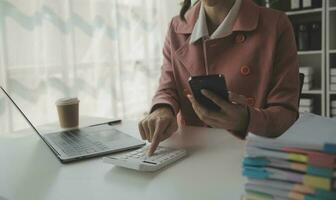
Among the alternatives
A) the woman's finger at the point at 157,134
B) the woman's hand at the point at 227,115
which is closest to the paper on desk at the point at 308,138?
the woman's hand at the point at 227,115

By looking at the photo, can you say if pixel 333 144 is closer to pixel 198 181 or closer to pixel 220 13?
pixel 198 181

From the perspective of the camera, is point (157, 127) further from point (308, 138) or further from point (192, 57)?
point (308, 138)

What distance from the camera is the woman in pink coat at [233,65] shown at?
84 centimetres

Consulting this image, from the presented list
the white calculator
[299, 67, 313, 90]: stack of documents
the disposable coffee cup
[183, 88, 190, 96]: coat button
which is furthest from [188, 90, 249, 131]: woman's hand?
[299, 67, 313, 90]: stack of documents

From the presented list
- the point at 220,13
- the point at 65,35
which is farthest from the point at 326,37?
the point at 65,35

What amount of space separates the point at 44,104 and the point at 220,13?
1.01 m

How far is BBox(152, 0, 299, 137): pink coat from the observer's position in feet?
3.17

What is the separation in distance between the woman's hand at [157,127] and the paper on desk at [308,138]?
1.40 feet

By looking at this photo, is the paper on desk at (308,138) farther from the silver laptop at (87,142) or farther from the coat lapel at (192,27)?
the coat lapel at (192,27)

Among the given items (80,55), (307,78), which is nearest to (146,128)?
(80,55)

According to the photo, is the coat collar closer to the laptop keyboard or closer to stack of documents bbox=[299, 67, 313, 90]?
the laptop keyboard

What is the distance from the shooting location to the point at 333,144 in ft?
1.22

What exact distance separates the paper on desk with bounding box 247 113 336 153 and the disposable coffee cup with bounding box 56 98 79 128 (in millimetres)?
820

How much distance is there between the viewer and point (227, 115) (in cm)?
77
